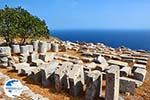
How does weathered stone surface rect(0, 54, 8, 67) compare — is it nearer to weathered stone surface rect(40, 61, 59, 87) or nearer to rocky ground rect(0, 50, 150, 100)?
rocky ground rect(0, 50, 150, 100)

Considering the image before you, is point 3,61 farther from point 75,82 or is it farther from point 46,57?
point 75,82

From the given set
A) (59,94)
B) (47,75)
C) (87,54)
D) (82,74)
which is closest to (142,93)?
(82,74)

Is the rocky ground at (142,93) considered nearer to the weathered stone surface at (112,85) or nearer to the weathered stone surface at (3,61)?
the weathered stone surface at (112,85)

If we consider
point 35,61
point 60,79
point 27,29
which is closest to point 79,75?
point 60,79

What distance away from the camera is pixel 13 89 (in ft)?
35.1

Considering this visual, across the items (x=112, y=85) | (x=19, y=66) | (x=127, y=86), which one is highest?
(x=19, y=66)

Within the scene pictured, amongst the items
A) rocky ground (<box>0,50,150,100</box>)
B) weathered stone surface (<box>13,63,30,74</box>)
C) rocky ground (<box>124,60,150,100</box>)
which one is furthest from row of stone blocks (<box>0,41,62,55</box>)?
rocky ground (<box>124,60,150,100</box>)

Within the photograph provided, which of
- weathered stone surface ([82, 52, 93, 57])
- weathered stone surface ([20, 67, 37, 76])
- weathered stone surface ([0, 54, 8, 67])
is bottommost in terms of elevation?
weathered stone surface ([20, 67, 37, 76])

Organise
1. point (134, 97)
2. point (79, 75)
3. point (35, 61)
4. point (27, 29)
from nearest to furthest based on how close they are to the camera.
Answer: point (134, 97) < point (79, 75) < point (35, 61) < point (27, 29)

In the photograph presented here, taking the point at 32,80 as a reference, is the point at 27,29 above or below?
above

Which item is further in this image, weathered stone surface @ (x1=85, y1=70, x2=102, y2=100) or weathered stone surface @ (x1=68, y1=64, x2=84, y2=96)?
weathered stone surface @ (x1=68, y1=64, x2=84, y2=96)

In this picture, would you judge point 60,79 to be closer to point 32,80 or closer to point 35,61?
point 32,80

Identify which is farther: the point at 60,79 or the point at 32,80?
the point at 32,80

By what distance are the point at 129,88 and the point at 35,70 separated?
495cm
